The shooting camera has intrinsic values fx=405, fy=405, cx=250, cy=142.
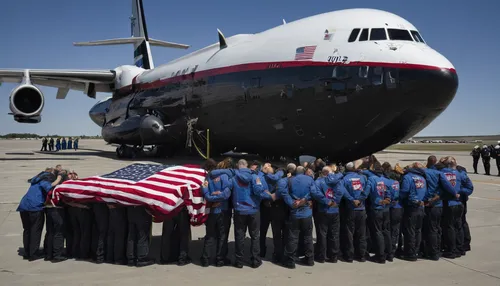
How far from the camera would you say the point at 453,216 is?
21.2ft

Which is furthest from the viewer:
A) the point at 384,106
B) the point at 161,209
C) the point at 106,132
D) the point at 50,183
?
the point at 106,132

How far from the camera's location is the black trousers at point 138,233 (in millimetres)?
5711

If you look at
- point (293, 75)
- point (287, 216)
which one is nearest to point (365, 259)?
point (287, 216)

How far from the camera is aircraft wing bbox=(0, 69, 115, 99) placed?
24.6 m

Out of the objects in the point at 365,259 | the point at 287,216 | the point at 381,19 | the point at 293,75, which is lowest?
the point at 365,259

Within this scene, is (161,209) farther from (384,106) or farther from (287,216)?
(384,106)

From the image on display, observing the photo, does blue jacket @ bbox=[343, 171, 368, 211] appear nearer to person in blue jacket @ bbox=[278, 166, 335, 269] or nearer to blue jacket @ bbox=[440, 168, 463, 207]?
person in blue jacket @ bbox=[278, 166, 335, 269]

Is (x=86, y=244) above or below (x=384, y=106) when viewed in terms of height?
below

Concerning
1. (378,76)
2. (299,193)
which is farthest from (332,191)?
(378,76)

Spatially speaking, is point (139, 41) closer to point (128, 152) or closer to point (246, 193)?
point (128, 152)

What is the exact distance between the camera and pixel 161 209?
18.5ft

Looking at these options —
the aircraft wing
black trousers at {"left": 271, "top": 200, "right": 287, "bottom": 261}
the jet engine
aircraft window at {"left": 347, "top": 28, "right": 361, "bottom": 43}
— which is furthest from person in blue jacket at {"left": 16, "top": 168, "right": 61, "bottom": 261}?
the aircraft wing

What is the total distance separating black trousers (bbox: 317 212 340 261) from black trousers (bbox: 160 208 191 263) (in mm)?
1970

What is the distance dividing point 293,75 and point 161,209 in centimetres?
881
